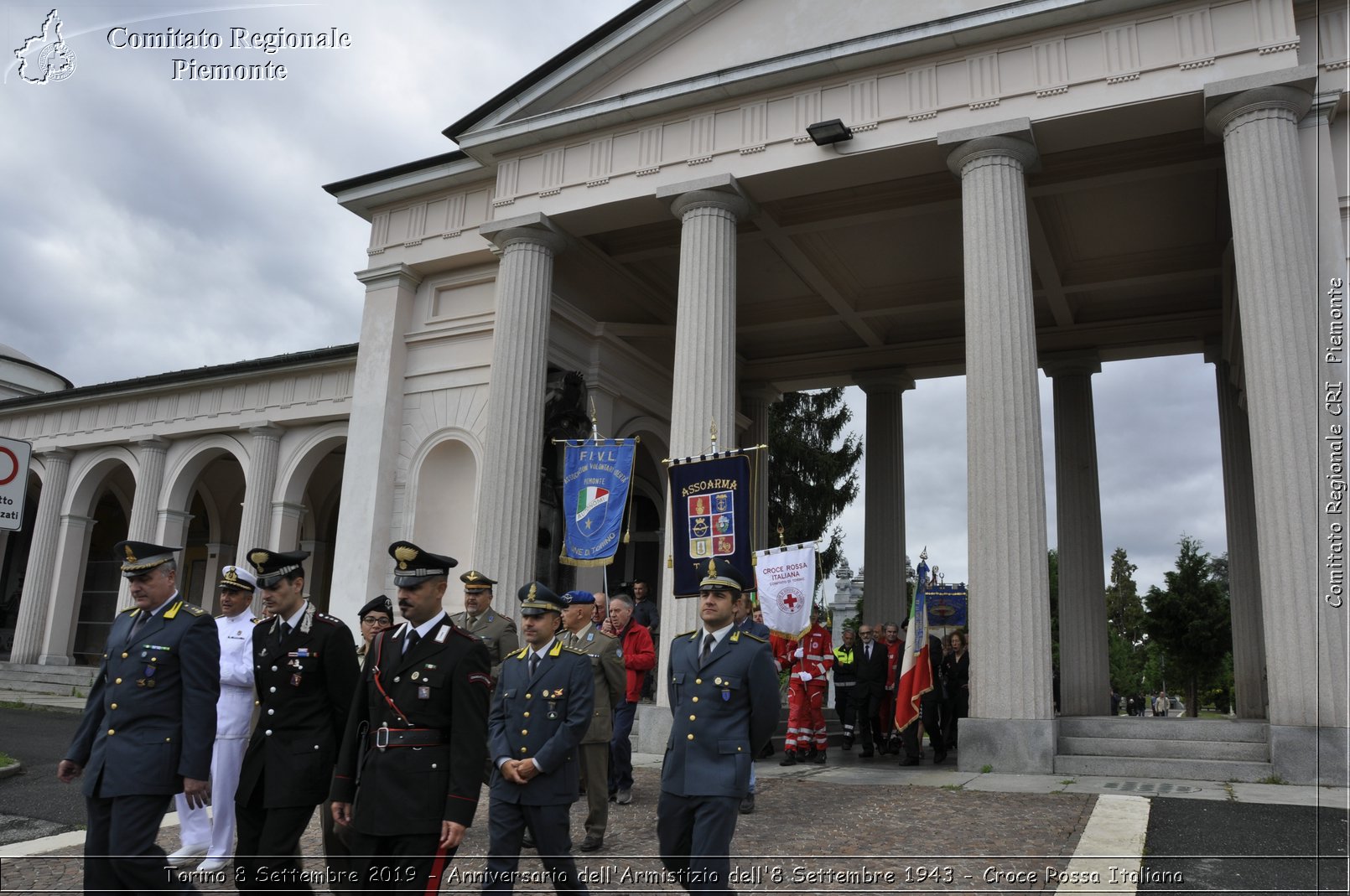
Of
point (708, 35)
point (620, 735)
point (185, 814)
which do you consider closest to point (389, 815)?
point (185, 814)

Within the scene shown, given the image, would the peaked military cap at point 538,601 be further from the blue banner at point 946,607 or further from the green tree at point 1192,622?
Answer: the green tree at point 1192,622

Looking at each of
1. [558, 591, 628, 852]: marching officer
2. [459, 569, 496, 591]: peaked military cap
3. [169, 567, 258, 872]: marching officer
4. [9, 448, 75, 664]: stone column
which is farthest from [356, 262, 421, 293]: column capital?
[9, 448, 75, 664]: stone column

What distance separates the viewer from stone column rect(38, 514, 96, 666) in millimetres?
24844

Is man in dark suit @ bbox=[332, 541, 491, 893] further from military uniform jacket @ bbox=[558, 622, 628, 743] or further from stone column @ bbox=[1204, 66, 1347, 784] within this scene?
stone column @ bbox=[1204, 66, 1347, 784]

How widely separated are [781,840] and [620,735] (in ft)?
6.32

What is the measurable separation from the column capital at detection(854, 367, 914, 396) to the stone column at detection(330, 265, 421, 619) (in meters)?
9.70

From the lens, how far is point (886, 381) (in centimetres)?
2111

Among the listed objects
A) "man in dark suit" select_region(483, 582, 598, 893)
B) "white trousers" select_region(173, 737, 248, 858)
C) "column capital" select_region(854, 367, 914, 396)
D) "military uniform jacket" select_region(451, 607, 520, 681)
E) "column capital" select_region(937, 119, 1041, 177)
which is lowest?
"white trousers" select_region(173, 737, 248, 858)

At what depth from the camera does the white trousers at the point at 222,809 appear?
21.6 feet

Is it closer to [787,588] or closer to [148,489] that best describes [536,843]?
[787,588]

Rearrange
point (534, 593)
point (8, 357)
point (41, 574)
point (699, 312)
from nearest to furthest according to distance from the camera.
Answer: point (534, 593), point (699, 312), point (41, 574), point (8, 357)

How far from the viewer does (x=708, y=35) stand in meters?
15.0

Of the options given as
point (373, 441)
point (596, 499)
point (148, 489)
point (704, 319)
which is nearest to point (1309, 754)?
point (596, 499)

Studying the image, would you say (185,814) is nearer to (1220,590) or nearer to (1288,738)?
(1288,738)
